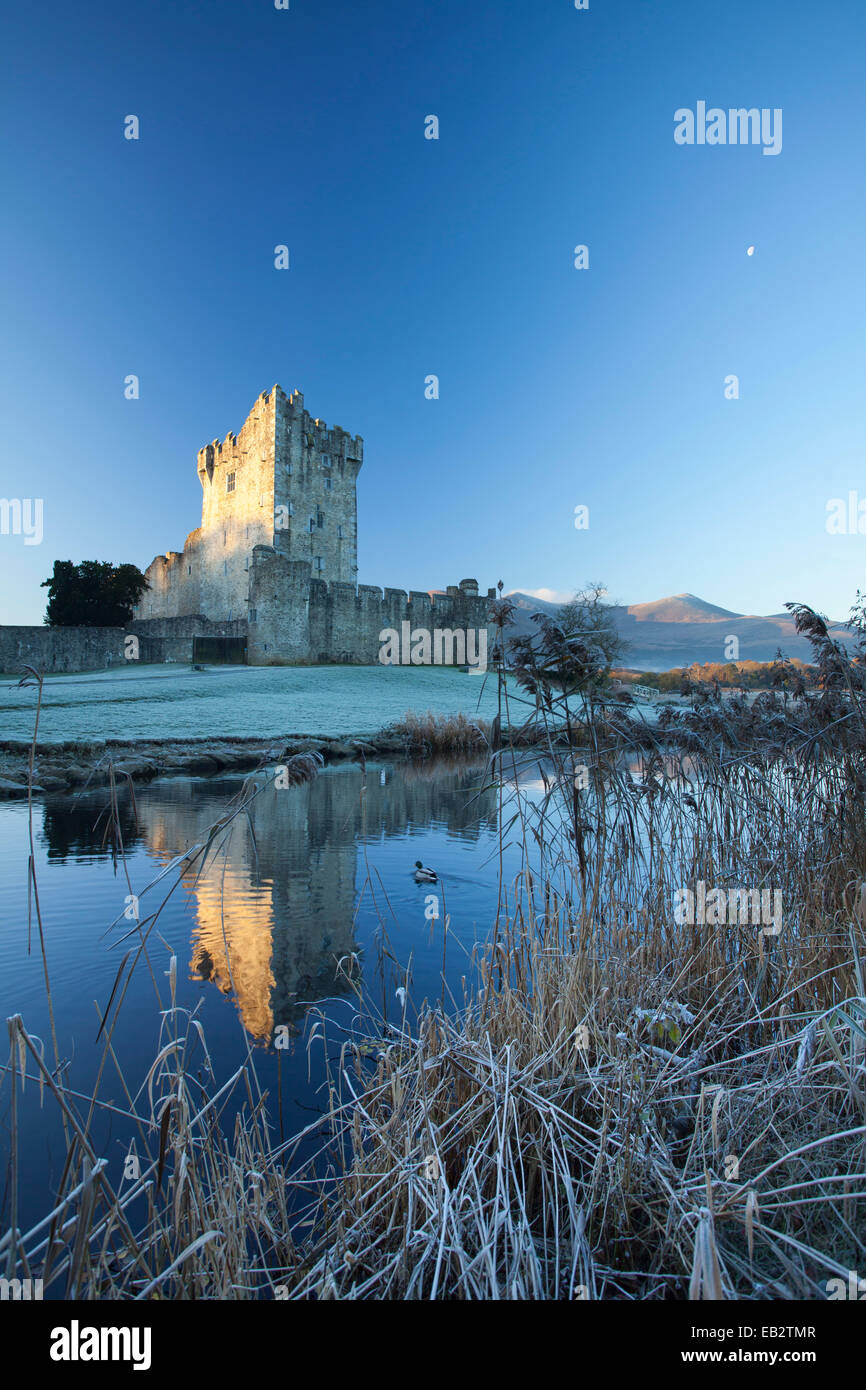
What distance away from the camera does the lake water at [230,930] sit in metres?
2.93

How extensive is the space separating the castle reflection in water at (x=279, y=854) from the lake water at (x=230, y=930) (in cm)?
2

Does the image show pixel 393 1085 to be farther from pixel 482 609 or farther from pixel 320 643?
pixel 482 609

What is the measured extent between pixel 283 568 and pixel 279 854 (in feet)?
81.7

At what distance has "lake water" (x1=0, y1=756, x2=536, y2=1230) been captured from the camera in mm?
2930

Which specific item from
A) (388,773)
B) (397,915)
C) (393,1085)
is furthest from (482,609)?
(393,1085)

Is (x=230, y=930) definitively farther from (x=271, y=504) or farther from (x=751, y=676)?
(x=271, y=504)

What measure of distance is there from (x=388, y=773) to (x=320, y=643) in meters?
21.2

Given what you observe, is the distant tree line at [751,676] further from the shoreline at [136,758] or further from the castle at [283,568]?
the castle at [283,568]

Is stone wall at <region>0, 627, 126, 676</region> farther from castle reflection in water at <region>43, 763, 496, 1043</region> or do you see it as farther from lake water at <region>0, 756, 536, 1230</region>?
lake water at <region>0, 756, 536, 1230</region>

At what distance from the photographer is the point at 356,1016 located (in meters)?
3.40

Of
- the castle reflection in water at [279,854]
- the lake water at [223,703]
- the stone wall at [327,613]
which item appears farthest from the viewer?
the stone wall at [327,613]

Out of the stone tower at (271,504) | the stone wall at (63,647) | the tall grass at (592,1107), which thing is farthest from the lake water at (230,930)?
the stone tower at (271,504)

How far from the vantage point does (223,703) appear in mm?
17719
